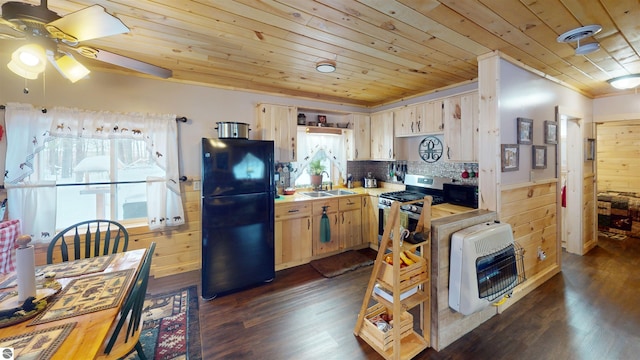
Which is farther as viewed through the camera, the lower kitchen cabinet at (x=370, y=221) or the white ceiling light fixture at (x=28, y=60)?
the lower kitchen cabinet at (x=370, y=221)

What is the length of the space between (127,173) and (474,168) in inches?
167

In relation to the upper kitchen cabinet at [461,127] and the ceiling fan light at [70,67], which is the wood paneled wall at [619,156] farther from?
the ceiling fan light at [70,67]

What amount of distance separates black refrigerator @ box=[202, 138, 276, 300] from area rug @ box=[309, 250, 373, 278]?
68cm

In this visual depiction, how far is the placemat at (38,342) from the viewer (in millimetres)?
983

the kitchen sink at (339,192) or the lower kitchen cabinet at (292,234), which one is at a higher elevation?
the kitchen sink at (339,192)

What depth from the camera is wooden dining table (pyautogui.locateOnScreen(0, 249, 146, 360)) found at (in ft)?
3.43

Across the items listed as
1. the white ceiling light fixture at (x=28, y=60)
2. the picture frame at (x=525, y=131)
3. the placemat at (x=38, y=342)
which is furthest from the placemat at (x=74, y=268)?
the picture frame at (x=525, y=131)

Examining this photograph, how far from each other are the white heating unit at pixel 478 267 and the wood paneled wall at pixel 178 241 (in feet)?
9.66

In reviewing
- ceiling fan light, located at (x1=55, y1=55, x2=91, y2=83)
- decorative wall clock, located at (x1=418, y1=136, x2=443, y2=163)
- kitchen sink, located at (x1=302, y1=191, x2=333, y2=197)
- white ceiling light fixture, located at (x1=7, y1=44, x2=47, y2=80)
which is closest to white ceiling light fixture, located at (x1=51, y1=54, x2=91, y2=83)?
ceiling fan light, located at (x1=55, y1=55, x2=91, y2=83)

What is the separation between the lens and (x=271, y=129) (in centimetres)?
355

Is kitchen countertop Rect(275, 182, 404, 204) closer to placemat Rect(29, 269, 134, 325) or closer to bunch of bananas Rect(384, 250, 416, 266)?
bunch of bananas Rect(384, 250, 416, 266)

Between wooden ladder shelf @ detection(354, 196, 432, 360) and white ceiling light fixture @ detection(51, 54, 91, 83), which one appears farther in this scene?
wooden ladder shelf @ detection(354, 196, 432, 360)

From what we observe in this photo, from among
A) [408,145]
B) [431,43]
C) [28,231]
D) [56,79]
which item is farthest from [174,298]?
[408,145]

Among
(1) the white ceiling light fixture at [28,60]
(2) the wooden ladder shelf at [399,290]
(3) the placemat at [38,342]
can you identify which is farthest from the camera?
(2) the wooden ladder shelf at [399,290]
